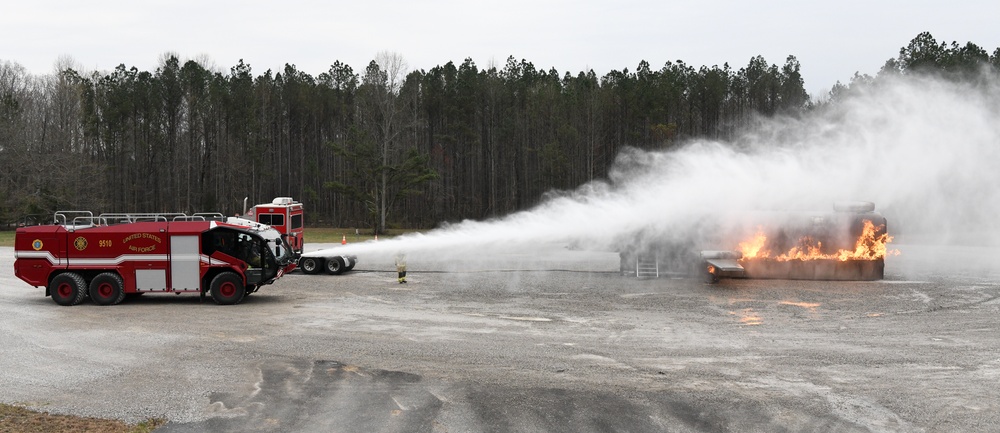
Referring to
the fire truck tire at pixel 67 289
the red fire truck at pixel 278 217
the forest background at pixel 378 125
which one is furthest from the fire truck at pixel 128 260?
the forest background at pixel 378 125

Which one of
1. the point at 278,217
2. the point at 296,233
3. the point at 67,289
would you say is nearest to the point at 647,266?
the point at 296,233

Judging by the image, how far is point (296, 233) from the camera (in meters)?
34.0

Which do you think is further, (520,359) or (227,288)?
(227,288)

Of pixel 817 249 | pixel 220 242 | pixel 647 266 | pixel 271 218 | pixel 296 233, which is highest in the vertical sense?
pixel 271 218

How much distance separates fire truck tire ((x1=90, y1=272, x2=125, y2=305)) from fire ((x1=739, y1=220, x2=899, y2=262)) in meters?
21.9

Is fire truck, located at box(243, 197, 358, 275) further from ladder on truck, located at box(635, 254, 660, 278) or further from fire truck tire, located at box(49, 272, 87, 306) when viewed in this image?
ladder on truck, located at box(635, 254, 660, 278)

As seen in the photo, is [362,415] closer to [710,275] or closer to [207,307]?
[207,307]

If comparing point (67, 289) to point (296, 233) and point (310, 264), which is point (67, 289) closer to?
point (310, 264)

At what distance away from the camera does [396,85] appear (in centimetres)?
6950

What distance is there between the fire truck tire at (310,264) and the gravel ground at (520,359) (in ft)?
12.4

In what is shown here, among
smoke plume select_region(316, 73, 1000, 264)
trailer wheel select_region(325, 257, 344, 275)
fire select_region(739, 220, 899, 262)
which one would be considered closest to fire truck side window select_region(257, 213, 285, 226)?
trailer wheel select_region(325, 257, 344, 275)

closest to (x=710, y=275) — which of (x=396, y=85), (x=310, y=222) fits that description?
(x=396, y=85)

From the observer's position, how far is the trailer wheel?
2861cm

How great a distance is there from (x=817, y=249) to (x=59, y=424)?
25672 mm
